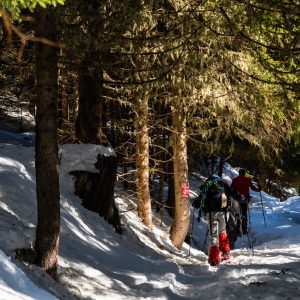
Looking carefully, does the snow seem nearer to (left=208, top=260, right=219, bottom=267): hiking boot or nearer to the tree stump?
the tree stump

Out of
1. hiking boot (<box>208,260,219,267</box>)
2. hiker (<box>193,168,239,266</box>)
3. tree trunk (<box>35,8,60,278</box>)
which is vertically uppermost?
tree trunk (<box>35,8,60,278</box>)

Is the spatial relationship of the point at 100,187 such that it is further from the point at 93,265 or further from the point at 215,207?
the point at 93,265

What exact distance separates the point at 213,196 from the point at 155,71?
2.99 meters

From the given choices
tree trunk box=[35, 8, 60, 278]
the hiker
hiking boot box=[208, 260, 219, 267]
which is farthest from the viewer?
the hiker

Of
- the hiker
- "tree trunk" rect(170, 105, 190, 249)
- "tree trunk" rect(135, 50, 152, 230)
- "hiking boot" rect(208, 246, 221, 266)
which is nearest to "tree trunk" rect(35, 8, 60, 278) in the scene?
"hiking boot" rect(208, 246, 221, 266)

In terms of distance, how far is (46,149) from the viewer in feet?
21.4

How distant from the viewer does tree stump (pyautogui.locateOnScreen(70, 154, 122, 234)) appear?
10773 millimetres

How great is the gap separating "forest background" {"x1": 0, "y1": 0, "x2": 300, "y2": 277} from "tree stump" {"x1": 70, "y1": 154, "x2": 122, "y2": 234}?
37 mm

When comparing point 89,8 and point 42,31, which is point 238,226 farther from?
point 42,31

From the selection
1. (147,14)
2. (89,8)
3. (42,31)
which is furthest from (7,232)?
(147,14)

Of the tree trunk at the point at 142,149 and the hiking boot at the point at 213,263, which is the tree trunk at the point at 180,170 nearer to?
the tree trunk at the point at 142,149

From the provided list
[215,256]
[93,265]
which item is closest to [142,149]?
[215,256]

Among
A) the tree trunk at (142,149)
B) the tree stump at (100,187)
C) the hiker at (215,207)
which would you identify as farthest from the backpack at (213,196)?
the tree trunk at (142,149)

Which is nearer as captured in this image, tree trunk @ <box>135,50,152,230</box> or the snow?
the snow
